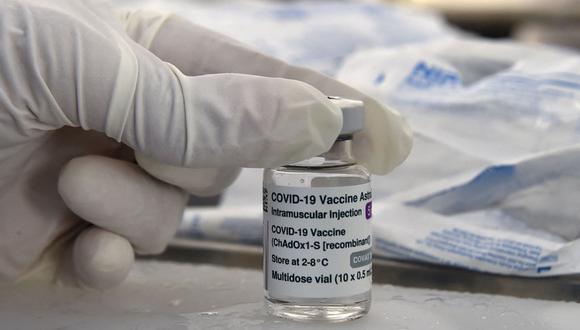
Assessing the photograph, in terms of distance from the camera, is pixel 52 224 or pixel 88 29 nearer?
pixel 88 29

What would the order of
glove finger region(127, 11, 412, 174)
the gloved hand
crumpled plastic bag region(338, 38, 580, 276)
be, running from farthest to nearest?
1. crumpled plastic bag region(338, 38, 580, 276)
2. glove finger region(127, 11, 412, 174)
3. the gloved hand

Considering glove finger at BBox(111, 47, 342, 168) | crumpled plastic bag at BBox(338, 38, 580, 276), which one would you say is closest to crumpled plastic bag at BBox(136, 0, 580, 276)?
crumpled plastic bag at BBox(338, 38, 580, 276)

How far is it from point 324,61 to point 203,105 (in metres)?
0.81

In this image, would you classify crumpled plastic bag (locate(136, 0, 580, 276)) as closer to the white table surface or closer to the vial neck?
the white table surface

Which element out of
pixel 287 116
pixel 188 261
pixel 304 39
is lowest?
pixel 188 261

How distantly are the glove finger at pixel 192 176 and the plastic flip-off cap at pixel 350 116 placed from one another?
0.46 ft

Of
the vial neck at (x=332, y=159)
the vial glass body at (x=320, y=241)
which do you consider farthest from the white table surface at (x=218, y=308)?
the vial neck at (x=332, y=159)

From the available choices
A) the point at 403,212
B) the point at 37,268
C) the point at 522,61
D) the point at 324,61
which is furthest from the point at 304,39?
the point at 37,268

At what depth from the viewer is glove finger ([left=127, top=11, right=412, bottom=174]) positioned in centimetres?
67

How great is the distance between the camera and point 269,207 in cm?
62

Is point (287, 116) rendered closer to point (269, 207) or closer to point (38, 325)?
point (269, 207)

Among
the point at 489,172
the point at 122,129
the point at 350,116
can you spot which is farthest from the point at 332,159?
the point at 489,172

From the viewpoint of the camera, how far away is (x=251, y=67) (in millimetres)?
708

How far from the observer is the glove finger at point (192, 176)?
66 centimetres
